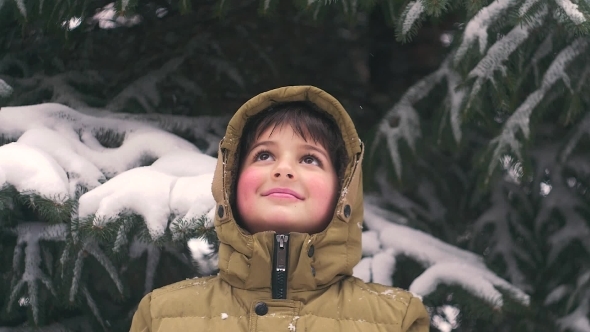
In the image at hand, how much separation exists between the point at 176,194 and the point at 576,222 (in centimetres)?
160

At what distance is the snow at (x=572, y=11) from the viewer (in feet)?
6.17

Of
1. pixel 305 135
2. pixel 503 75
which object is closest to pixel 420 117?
pixel 503 75

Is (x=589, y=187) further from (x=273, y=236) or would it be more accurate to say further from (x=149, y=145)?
(x=149, y=145)

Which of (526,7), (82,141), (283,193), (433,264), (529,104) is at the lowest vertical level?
(433,264)

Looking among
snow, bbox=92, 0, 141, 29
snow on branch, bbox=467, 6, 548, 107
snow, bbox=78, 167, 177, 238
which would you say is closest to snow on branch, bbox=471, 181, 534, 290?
snow on branch, bbox=467, 6, 548, 107

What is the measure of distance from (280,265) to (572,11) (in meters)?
1.14

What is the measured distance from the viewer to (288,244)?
1.86 metres

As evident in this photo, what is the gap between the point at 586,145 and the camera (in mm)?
2482

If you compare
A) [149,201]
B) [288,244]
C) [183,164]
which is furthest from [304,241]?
[183,164]

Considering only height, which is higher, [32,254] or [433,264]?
[433,264]

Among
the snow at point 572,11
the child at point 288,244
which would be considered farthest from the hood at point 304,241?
the snow at point 572,11

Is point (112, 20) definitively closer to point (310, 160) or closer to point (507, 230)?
point (310, 160)

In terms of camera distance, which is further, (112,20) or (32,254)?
(112,20)

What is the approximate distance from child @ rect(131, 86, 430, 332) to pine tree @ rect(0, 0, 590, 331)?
0.22m
